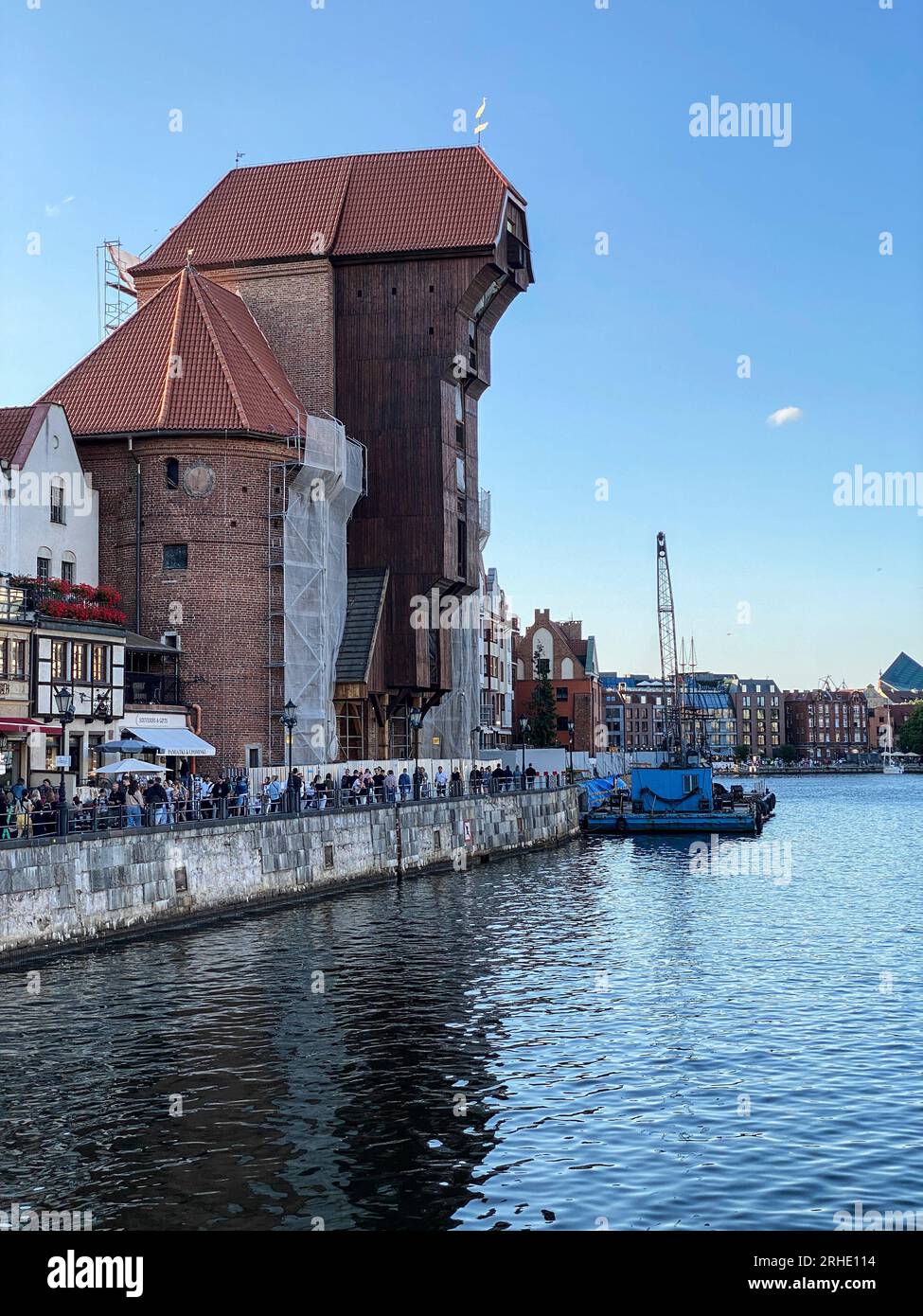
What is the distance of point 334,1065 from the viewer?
21266mm

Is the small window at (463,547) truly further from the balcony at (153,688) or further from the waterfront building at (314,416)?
the balcony at (153,688)

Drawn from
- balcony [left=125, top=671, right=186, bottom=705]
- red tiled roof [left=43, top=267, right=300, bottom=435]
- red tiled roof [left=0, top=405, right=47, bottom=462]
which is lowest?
balcony [left=125, top=671, right=186, bottom=705]

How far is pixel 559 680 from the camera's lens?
143000 millimetres

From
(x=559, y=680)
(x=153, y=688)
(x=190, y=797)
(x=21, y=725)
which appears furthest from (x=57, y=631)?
(x=559, y=680)

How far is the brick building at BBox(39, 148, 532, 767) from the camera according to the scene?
191 feet

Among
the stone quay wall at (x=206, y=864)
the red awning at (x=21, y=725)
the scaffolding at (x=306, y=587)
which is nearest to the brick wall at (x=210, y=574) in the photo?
the scaffolding at (x=306, y=587)

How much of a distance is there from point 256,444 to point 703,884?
2581 cm

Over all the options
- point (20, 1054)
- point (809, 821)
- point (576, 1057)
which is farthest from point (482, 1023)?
point (809, 821)

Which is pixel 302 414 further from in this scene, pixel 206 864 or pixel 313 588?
pixel 206 864

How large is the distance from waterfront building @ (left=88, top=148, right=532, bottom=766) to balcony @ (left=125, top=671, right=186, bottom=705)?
1.23 m

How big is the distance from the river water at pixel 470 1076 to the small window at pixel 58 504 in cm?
2401

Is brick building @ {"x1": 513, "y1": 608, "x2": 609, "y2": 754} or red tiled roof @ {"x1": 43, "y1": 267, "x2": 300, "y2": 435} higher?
red tiled roof @ {"x1": 43, "y1": 267, "x2": 300, "y2": 435}

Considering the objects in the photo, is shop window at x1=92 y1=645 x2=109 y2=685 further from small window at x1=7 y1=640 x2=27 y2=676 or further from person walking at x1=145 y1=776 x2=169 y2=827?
person walking at x1=145 y1=776 x2=169 y2=827

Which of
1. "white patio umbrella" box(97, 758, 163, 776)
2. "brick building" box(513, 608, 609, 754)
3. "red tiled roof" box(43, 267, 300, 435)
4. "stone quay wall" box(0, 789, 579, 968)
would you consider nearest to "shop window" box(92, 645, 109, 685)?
"white patio umbrella" box(97, 758, 163, 776)
